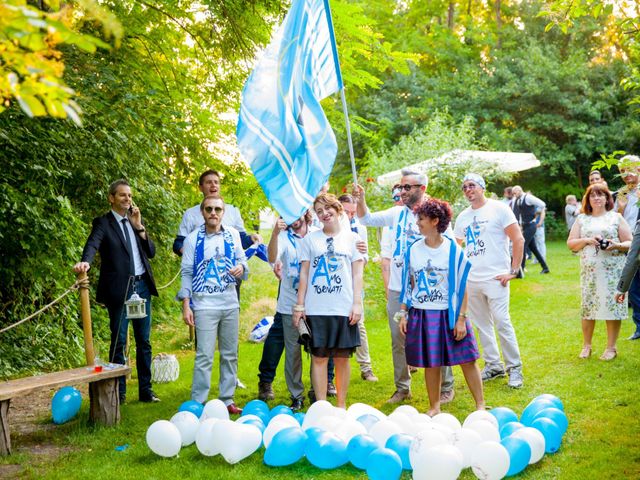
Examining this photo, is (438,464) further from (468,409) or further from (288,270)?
(288,270)

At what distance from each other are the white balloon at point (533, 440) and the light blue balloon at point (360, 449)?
2.91ft

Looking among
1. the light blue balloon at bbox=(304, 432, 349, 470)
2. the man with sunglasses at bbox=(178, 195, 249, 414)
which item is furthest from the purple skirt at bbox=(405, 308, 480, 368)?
the man with sunglasses at bbox=(178, 195, 249, 414)

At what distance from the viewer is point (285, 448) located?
15.5ft

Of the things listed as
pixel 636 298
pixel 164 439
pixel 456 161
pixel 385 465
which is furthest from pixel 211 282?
pixel 456 161

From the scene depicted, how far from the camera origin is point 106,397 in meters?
6.03

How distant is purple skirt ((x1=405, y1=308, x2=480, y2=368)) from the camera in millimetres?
5574

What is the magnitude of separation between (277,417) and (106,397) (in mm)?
1716

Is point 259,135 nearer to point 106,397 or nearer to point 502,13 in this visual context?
point 106,397

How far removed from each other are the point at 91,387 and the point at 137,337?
101 centimetres

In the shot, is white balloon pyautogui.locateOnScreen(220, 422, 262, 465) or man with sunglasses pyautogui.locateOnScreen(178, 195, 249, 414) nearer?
white balloon pyautogui.locateOnScreen(220, 422, 262, 465)

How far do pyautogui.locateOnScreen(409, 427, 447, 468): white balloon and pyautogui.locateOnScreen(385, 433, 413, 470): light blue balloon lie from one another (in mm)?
111

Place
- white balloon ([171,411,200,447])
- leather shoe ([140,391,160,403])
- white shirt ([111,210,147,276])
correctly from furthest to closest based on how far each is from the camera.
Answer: leather shoe ([140,391,160,403]) < white shirt ([111,210,147,276]) < white balloon ([171,411,200,447])

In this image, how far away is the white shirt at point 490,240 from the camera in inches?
271

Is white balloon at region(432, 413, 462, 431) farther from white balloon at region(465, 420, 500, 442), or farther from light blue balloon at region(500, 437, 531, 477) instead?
light blue balloon at region(500, 437, 531, 477)
